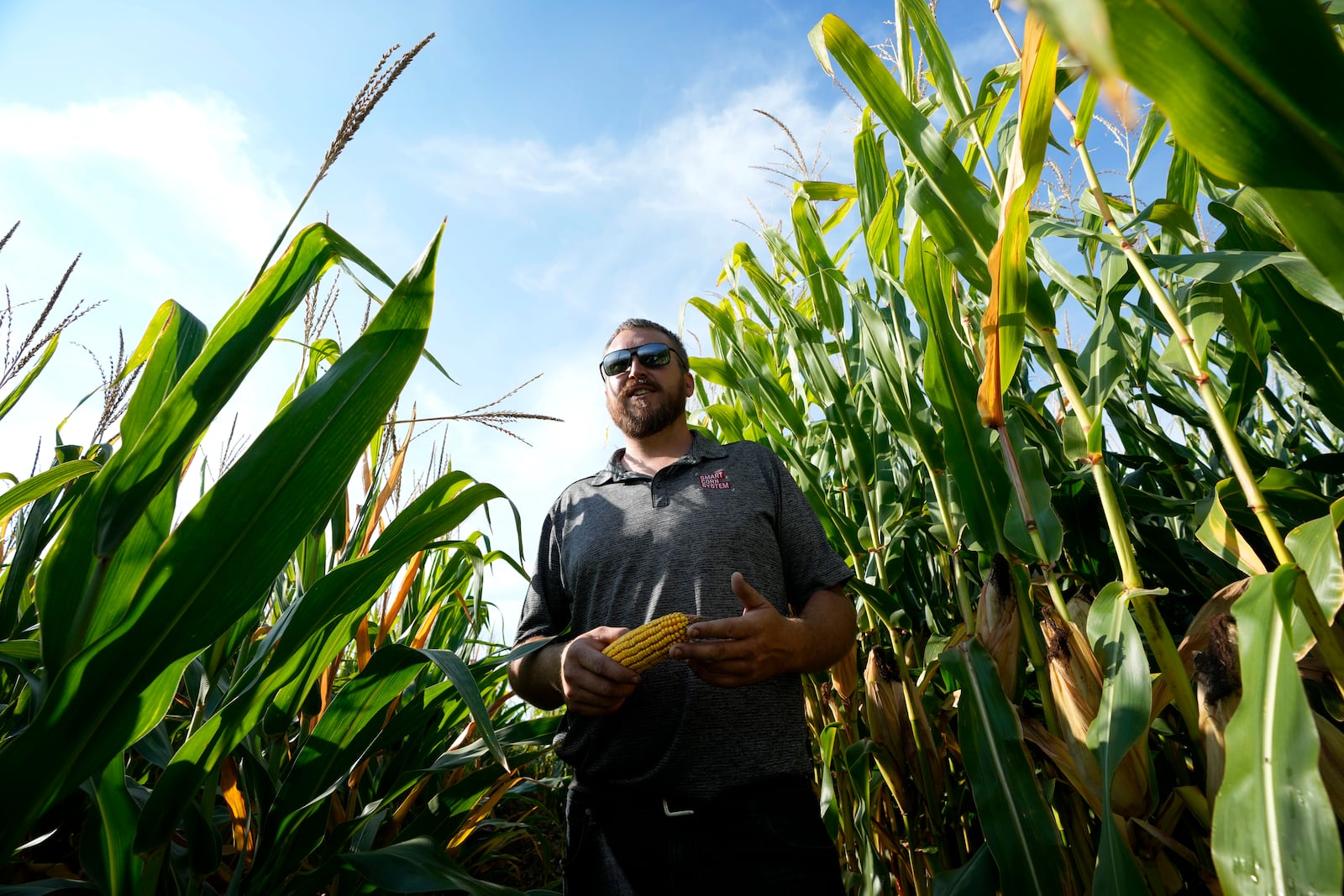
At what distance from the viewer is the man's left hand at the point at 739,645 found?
46.5 inches

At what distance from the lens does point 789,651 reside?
1268 millimetres

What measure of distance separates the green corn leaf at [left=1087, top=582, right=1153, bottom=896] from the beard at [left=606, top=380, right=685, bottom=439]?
1211 mm

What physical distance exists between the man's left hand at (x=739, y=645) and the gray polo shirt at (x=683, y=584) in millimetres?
243

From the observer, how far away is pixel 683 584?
1554mm

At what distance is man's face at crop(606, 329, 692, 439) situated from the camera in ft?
6.24

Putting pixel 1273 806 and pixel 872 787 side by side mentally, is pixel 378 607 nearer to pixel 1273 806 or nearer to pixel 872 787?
pixel 872 787

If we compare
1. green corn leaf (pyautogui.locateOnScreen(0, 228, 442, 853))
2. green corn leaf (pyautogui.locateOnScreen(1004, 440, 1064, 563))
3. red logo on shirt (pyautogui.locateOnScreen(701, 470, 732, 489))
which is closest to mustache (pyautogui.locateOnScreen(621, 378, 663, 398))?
red logo on shirt (pyautogui.locateOnScreen(701, 470, 732, 489))

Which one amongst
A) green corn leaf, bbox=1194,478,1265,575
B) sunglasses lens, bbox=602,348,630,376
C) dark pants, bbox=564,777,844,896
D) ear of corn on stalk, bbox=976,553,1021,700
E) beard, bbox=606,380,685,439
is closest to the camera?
green corn leaf, bbox=1194,478,1265,575

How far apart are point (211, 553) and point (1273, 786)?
89 cm

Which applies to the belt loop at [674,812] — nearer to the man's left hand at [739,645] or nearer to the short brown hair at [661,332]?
the man's left hand at [739,645]

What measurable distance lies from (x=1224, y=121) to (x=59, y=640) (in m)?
1.00

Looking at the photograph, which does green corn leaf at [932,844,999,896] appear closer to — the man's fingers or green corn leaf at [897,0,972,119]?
the man's fingers

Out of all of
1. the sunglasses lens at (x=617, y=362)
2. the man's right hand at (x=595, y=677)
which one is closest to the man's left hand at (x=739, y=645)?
the man's right hand at (x=595, y=677)

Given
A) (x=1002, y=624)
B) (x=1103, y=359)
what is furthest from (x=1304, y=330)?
(x=1002, y=624)
